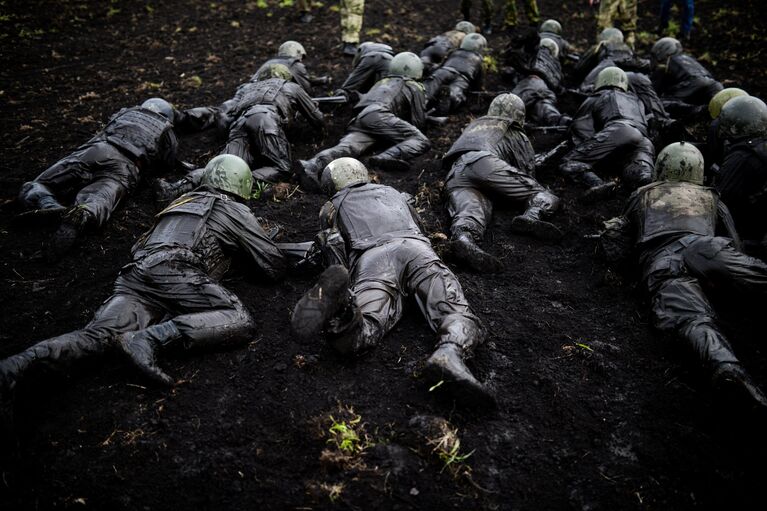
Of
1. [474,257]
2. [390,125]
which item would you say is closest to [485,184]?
[474,257]

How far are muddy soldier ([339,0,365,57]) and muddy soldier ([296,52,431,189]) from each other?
2.89m

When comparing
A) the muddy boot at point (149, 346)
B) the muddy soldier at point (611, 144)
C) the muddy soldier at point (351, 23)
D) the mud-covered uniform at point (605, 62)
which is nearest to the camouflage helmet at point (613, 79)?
the muddy soldier at point (611, 144)

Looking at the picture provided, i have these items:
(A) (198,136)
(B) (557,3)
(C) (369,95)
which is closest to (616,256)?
(C) (369,95)

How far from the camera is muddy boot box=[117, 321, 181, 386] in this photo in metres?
3.19

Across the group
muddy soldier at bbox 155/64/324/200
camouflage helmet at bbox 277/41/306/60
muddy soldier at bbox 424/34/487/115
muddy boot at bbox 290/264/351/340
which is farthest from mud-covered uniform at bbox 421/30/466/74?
muddy boot at bbox 290/264/351/340

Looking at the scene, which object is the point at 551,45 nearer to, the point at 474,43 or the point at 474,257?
the point at 474,43

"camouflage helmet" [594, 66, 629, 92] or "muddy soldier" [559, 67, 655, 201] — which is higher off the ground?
"camouflage helmet" [594, 66, 629, 92]

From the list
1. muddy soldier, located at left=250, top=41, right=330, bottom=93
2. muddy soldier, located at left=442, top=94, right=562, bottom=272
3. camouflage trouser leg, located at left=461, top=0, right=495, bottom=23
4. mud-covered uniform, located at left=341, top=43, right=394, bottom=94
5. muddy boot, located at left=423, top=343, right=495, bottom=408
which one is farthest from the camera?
camouflage trouser leg, located at left=461, top=0, right=495, bottom=23

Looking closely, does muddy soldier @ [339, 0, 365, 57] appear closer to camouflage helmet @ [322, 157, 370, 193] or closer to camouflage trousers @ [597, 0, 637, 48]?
camouflage trousers @ [597, 0, 637, 48]

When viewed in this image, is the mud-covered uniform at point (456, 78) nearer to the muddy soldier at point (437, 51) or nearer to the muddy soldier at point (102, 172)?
the muddy soldier at point (437, 51)

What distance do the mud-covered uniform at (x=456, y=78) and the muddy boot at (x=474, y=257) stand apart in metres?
3.87

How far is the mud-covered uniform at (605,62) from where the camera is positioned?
7.99m

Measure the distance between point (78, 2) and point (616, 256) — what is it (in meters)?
12.7

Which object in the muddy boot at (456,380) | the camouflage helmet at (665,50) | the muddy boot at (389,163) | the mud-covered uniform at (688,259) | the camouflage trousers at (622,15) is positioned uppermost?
the camouflage trousers at (622,15)
